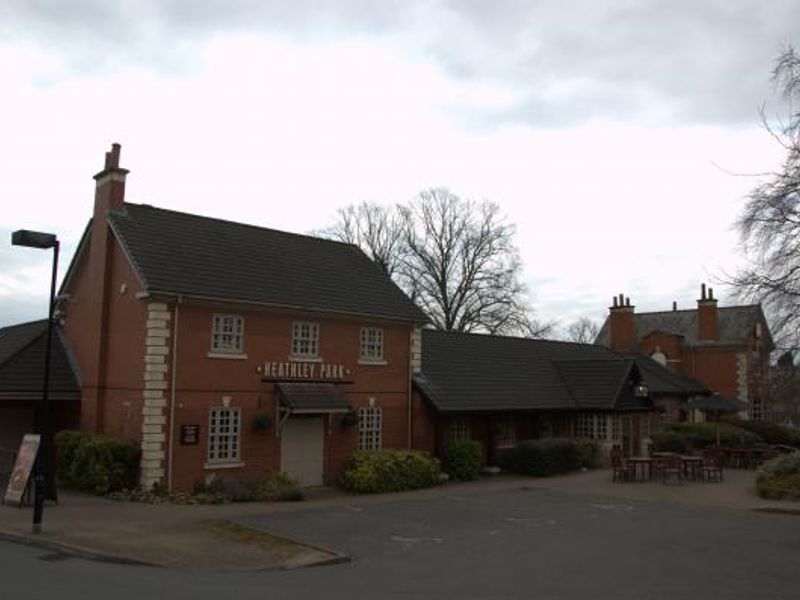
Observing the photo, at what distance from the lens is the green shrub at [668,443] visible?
3903 cm

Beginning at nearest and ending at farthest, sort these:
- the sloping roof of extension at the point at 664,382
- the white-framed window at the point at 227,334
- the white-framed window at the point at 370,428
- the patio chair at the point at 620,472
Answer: the white-framed window at the point at 227,334
the white-framed window at the point at 370,428
the patio chair at the point at 620,472
the sloping roof of extension at the point at 664,382

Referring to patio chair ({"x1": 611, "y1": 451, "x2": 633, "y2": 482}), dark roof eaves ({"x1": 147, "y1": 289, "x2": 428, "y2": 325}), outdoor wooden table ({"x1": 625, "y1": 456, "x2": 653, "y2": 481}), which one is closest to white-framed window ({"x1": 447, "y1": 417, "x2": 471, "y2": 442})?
dark roof eaves ({"x1": 147, "y1": 289, "x2": 428, "y2": 325})

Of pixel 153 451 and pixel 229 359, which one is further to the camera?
pixel 229 359

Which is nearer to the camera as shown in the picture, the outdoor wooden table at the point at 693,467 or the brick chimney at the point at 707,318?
the outdoor wooden table at the point at 693,467

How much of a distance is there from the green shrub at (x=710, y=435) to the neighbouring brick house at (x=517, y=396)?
4.11 m

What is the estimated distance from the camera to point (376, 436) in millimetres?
28750

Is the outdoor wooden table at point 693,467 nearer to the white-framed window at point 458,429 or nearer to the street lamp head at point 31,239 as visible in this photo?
the white-framed window at point 458,429

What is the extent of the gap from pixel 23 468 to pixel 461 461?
595 inches

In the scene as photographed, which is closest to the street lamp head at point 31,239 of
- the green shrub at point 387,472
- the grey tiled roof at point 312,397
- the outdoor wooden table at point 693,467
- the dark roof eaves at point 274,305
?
the dark roof eaves at point 274,305

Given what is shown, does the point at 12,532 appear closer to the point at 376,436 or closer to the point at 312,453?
the point at 312,453

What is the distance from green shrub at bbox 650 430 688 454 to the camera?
39031 mm

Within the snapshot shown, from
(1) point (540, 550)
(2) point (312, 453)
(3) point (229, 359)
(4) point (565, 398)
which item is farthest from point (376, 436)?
(1) point (540, 550)

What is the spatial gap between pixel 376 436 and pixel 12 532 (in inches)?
554

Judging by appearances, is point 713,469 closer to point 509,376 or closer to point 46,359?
point 509,376
